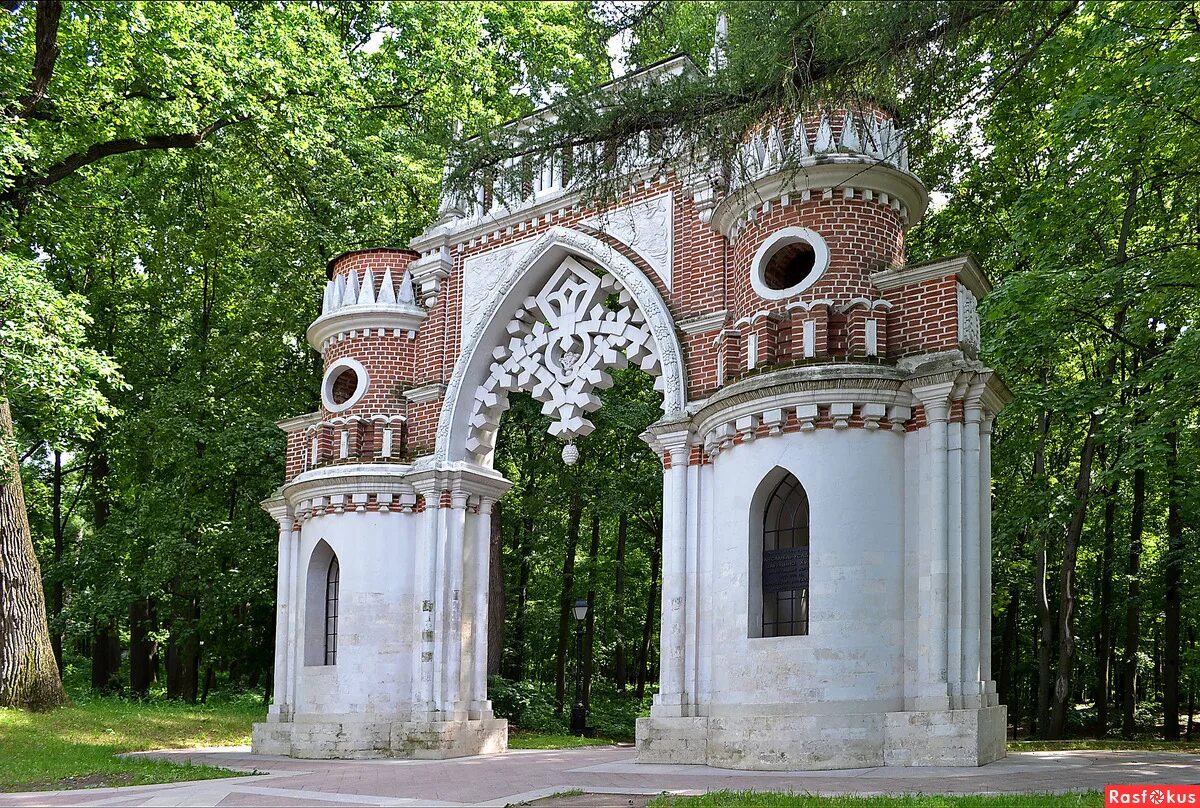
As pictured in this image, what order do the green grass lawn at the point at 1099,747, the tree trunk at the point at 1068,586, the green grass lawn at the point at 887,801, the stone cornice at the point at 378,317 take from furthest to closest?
the tree trunk at the point at 1068,586
the stone cornice at the point at 378,317
the green grass lawn at the point at 1099,747
the green grass lawn at the point at 887,801

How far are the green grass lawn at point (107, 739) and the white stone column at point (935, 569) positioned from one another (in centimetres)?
778

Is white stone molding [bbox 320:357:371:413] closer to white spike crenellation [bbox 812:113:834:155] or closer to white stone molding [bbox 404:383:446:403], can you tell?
white stone molding [bbox 404:383:446:403]

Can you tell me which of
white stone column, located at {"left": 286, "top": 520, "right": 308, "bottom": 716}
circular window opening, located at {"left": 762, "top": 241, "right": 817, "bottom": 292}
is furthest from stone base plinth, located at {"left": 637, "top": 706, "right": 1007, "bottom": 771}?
white stone column, located at {"left": 286, "top": 520, "right": 308, "bottom": 716}

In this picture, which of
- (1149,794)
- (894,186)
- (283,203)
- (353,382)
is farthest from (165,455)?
(1149,794)

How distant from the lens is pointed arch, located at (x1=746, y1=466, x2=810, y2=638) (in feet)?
43.4

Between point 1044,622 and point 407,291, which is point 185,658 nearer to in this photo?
point 407,291

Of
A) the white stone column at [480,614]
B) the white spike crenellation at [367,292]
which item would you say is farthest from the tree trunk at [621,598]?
the white spike crenellation at [367,292]

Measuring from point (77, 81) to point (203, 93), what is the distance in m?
2.23

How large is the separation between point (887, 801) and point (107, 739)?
13308mm

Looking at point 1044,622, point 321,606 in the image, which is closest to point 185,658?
point 321,606

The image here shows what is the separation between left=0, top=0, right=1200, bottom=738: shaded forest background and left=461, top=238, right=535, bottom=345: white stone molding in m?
2.92

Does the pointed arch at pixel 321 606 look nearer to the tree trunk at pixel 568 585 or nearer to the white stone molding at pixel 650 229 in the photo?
the white stone molding at pixel 650 229

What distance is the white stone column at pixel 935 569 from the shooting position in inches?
480

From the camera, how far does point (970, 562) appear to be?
41.2 ft
